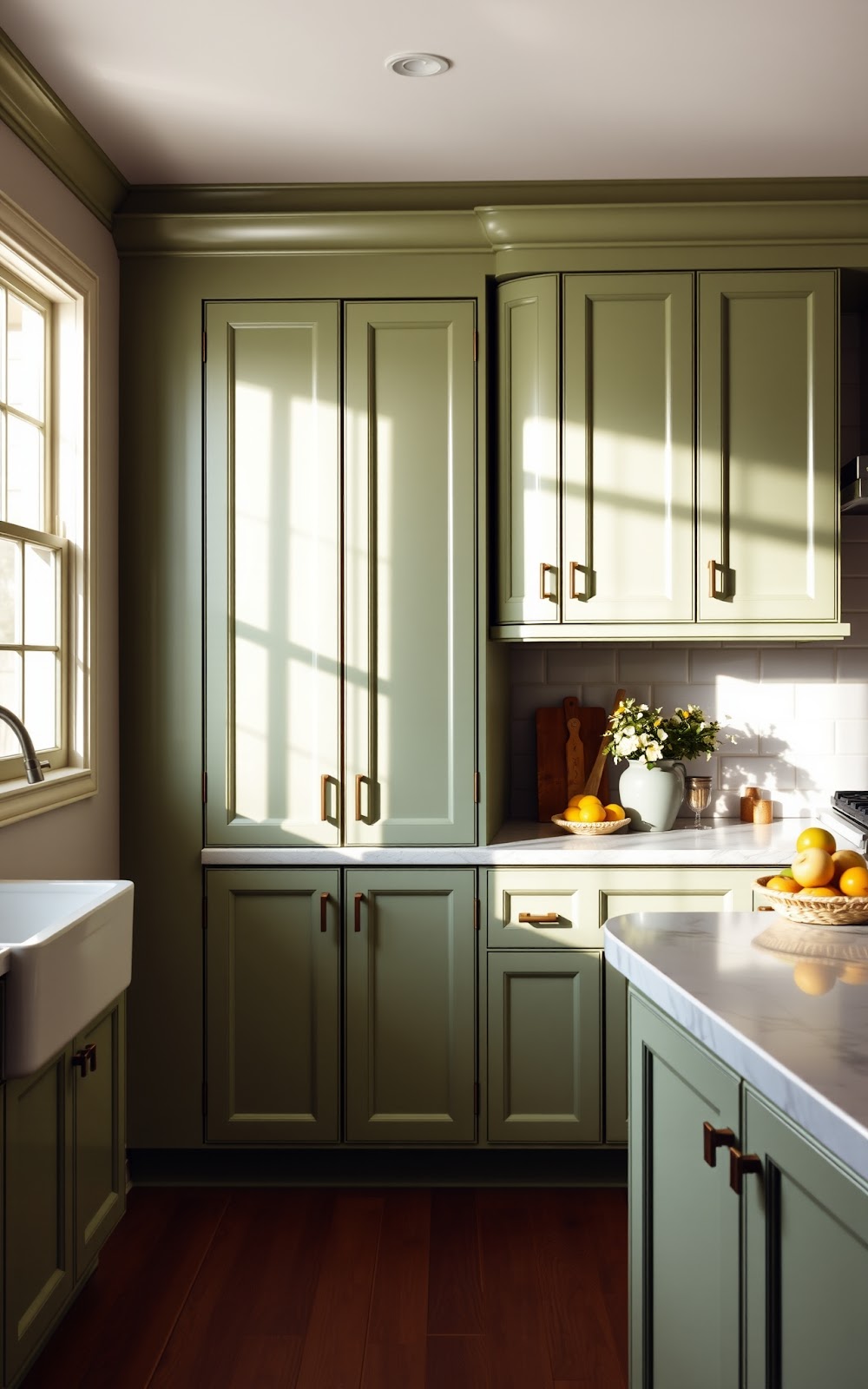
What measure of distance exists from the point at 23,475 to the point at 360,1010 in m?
1.62

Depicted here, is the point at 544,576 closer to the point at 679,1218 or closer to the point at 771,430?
the point at 771,430

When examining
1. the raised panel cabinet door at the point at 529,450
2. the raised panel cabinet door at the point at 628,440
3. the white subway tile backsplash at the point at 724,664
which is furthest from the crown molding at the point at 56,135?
the white subway tile backsplash at the point at 724,664

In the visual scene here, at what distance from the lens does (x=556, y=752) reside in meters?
3.42

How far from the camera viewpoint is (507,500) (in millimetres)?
3064

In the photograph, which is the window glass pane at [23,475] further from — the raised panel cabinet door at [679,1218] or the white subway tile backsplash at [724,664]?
the white subway tile backsplash at [724,664]

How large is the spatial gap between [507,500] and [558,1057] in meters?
1.52

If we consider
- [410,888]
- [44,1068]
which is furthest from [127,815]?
[44,1068]

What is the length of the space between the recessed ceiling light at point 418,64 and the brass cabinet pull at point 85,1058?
214cm

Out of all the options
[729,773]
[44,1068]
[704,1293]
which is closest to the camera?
[704,1293]

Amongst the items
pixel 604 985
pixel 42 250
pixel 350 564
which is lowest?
pixel 604 985

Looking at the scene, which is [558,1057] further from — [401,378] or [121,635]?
[401,378]

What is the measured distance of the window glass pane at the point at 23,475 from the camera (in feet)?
8.60

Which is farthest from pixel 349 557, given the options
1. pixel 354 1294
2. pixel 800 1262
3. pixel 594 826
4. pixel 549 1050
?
pixel 800 1262

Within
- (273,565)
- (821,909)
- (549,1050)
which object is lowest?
(549,1050)
